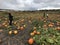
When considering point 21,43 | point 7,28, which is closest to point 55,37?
point 21,43

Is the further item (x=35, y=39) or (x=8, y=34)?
(x=8, y=34)

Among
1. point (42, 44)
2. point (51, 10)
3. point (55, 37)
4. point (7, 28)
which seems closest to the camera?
point (42, 44)

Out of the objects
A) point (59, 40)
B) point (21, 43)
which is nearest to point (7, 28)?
point (21, 43)

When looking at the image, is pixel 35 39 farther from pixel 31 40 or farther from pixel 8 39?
pixel 8 39

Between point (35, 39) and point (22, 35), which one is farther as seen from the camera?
point (22, 35)

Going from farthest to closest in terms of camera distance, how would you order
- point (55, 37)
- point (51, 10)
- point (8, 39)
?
1. point (51, 10)
2. point (8, 39)
3. point (55, 37)

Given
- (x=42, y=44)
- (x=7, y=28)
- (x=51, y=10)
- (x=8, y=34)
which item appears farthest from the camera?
(x=51, y=10)

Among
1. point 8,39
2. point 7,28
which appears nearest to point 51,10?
point 7,28

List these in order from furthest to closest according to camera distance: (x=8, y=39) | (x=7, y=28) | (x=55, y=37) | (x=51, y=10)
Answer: (x=51, y=10) < (x=7, y=28) < (x=8, y=39) < (x=55, y=37)

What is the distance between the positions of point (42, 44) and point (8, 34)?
241 cm

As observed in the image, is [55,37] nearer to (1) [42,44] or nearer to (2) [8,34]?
(1) [42,44]

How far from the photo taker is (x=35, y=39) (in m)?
7.57

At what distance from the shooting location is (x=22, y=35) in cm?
855

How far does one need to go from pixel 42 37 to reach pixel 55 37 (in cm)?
64
